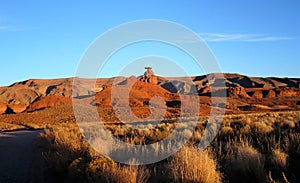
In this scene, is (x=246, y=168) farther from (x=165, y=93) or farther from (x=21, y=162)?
(x=165, y=93)

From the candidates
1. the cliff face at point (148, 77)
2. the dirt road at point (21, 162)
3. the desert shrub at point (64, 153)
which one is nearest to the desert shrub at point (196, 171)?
the desert shrub at point (64, 153)

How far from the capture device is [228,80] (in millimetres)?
125875

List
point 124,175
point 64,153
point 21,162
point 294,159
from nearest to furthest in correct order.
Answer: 1. point 124,175
2. point 294,159
3. point 64,153
4. point 21,162

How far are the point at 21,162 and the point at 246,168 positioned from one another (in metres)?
7.63

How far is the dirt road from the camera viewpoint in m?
10.3

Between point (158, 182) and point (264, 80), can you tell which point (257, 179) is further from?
point (264, 80)

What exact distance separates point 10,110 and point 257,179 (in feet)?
189

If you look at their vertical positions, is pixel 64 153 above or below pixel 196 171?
below

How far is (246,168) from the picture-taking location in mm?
8102

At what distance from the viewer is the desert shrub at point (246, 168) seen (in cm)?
779

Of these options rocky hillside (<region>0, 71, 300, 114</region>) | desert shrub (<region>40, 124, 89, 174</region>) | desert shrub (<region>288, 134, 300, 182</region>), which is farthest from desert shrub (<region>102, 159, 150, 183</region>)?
rocky hillside (<region>0, 71, 300, 114</region>)

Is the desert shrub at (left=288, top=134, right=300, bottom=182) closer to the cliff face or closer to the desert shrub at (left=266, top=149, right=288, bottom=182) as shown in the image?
the desert shrub at (left=266, top=149, right=288, bottom=182)

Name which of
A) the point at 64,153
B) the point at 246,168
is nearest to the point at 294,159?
the point at 246,168

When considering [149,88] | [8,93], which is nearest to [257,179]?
[149,88]
